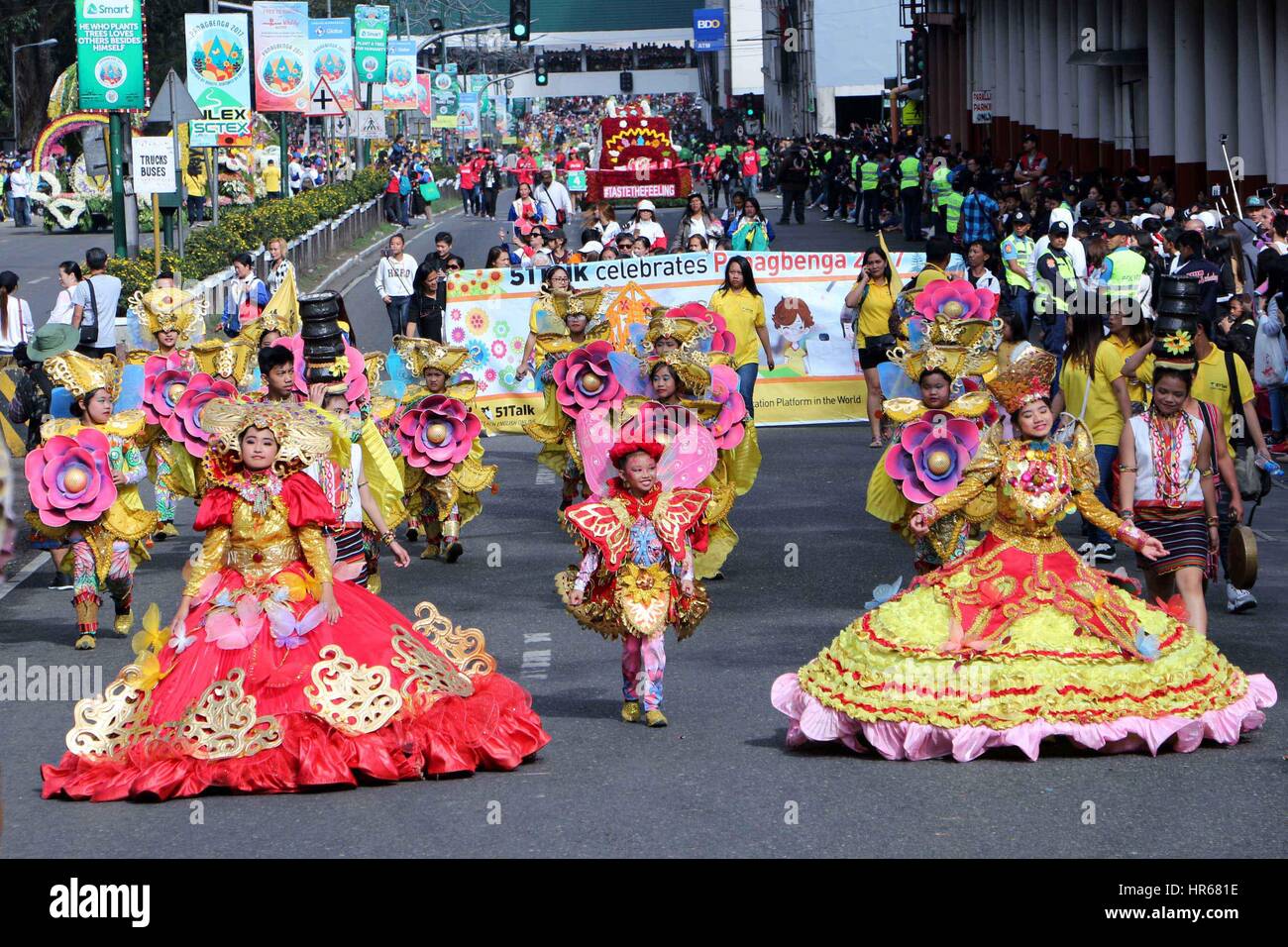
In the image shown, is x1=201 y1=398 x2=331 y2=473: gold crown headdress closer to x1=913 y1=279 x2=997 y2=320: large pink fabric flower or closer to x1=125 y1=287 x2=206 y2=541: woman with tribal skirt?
x1=125 y1=287 x2=206 y2=541: woman with tribal skirt

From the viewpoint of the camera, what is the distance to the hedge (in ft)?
90.6

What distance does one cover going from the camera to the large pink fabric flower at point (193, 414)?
1191 centimetres

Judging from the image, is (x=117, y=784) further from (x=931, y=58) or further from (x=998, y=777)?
(x=931, y=58)

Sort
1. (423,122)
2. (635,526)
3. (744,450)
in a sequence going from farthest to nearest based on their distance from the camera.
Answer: (423,122), (744,450), (635,526)

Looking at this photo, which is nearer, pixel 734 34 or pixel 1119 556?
pixel 1119 556

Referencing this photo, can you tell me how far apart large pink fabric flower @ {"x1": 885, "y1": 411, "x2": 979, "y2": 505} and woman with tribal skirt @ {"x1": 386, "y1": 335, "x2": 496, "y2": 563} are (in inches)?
165

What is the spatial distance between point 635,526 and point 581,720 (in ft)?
3.31

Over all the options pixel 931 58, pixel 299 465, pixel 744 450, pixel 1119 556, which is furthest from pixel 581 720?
pixel 931 58

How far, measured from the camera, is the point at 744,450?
13.7 meters

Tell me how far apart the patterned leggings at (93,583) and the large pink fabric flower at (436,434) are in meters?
2.69

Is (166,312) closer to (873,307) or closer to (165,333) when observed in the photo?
(165,333)

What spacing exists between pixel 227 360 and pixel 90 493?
60.8 inches

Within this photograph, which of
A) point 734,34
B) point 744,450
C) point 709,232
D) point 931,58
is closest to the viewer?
point 744,450

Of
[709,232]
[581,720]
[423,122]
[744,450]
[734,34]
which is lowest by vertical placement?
[581,720]
